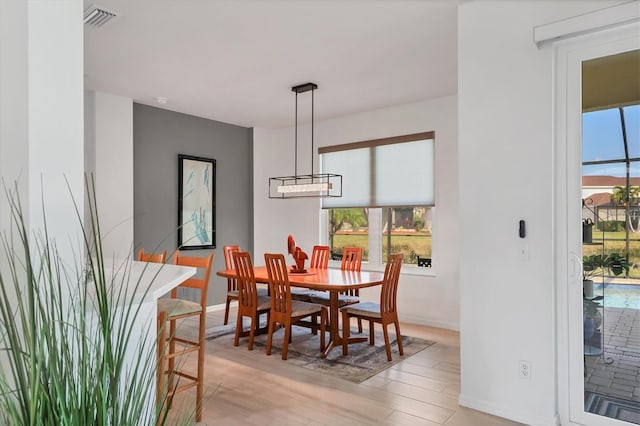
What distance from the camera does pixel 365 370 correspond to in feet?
11.5

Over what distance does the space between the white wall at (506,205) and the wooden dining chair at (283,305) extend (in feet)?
5.14

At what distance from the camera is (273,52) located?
11.8ft

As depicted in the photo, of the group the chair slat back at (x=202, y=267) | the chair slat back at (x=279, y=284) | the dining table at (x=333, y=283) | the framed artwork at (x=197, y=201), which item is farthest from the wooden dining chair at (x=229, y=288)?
the chair slat back at (x=202, y=267)

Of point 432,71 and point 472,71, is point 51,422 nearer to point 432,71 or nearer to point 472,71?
point 472,71

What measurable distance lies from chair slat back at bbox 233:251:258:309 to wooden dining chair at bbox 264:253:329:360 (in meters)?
0.25

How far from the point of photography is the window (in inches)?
205

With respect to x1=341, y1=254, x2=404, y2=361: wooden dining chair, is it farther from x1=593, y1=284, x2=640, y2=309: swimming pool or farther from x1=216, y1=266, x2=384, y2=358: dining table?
x1=593, y1=284, x2=640, y2=309: swimming pool

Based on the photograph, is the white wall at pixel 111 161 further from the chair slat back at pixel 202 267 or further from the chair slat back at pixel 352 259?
the chair slat back at pixel 352 259

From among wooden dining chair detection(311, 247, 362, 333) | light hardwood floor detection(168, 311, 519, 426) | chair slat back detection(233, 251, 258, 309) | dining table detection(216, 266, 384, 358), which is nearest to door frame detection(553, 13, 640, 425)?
light hardwood floor detection(168, 311, 519, 426)

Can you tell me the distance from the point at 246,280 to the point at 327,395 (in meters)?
1.52

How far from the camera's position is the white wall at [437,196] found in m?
4.93

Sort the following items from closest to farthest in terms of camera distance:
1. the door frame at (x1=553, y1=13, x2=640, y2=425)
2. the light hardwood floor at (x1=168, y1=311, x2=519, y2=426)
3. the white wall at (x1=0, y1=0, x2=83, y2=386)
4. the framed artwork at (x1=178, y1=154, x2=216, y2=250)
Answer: the white wall at (x1=0, y1=0, x2=83, y2=386), the door frame at (x1=553, y1=13, x2=640, y2=425), the light hardwood floor at (x1=168, y1=311, x2=519, y2=426), the framed artwork at (x1=178, y1=154, x2=216, y2=250)

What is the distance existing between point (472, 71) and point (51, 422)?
9.42 ft

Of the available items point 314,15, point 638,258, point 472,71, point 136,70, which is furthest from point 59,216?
point 136,70
